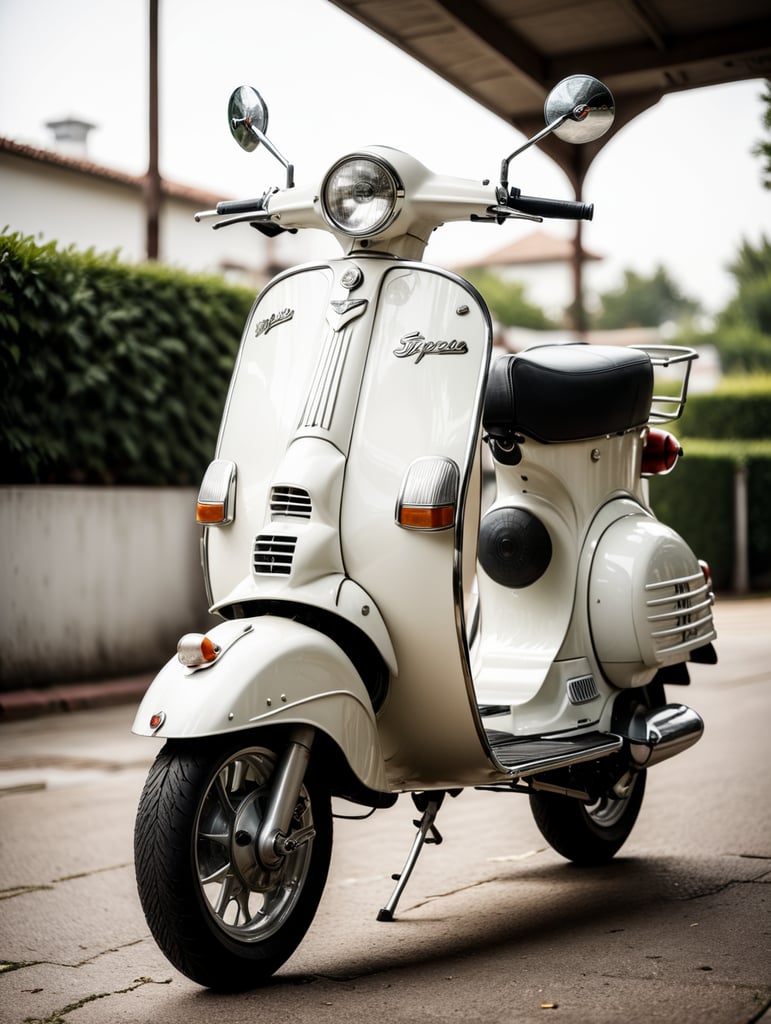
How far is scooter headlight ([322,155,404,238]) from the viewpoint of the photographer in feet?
11.5

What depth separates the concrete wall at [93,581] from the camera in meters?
8.11

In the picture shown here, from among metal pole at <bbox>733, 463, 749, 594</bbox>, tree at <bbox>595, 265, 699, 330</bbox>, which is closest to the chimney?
metal pole at <bbox>733, 463, 749, 594</bbox>

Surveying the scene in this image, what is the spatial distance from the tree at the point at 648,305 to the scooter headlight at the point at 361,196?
90.1 m

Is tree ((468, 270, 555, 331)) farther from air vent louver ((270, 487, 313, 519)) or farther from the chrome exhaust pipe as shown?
air vent louver ((270, 487, 313, 519))

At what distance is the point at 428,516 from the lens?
331 cm

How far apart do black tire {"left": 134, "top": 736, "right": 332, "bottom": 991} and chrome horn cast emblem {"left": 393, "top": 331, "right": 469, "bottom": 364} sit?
41.9 inches

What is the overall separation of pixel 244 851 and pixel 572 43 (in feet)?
18.9

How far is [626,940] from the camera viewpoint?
3496 mm

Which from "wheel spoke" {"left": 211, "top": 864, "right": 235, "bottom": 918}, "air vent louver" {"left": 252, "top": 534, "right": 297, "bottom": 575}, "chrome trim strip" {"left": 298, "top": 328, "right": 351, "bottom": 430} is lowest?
"wheel spoke" {"left": 211, "top": 864, "right": 235, "bottom": 918}

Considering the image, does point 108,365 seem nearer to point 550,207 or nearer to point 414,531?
point 550,207

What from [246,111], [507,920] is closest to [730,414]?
[246,111]

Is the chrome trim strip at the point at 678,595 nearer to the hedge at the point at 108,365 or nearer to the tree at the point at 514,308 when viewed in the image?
the hedge at the point at 108,365

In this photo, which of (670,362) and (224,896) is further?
(670,362)

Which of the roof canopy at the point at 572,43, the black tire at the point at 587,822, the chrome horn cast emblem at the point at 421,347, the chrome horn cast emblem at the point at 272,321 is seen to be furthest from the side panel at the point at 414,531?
the roof canopy at the point at 572,43
